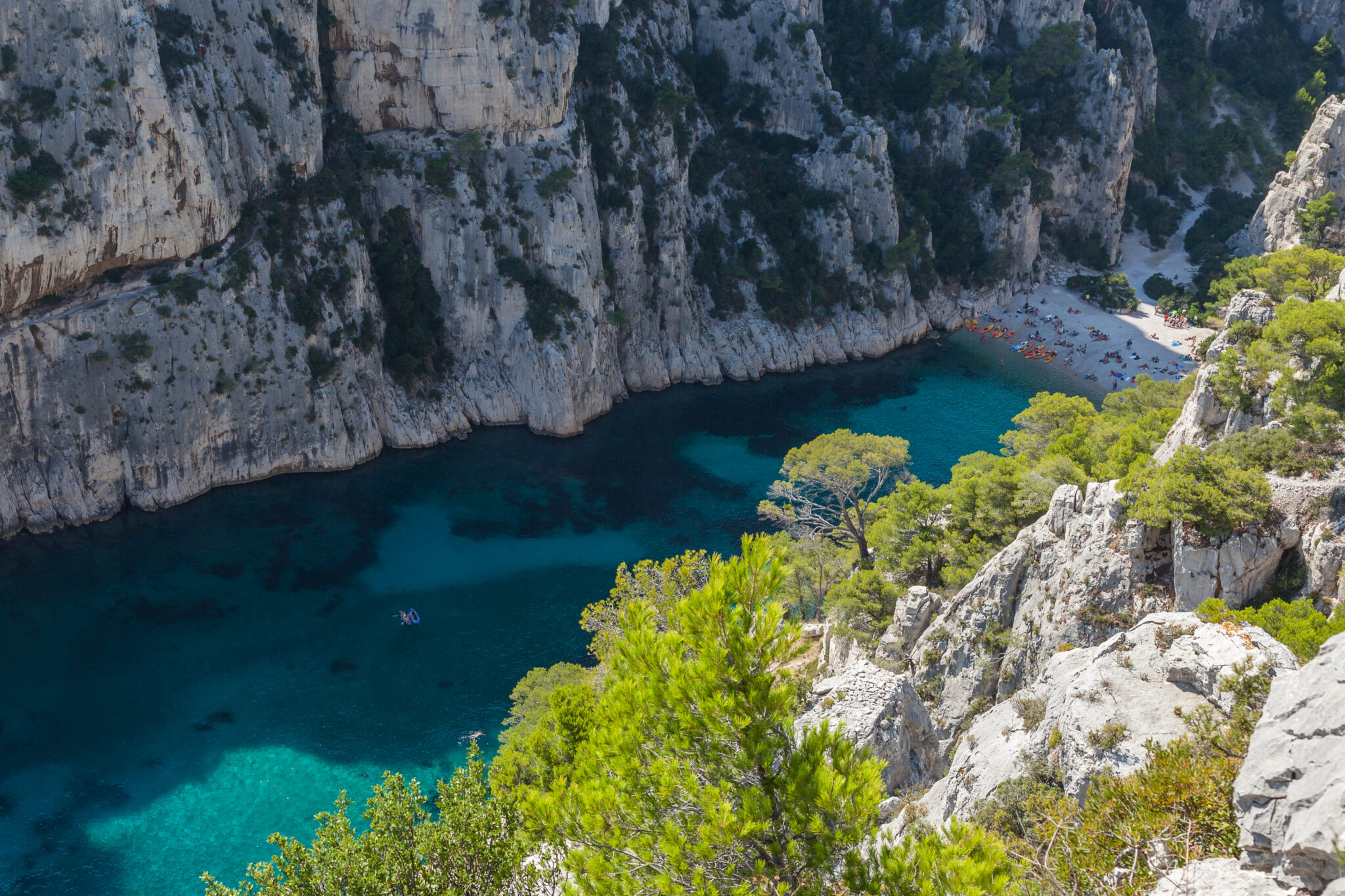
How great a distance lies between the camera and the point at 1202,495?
16219 millimetres

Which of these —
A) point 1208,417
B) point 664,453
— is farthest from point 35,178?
point 1208,417

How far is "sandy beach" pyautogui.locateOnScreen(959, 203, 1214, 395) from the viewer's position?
200 ft

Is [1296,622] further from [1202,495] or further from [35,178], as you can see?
[35,178]

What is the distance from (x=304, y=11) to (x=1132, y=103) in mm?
67216

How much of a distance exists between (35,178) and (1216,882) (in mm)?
44802

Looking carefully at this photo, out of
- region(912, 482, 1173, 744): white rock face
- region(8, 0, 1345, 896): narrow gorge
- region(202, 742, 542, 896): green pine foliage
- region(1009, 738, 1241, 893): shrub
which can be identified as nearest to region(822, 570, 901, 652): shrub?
region(8, 0, 1345, 896): narrow gorge

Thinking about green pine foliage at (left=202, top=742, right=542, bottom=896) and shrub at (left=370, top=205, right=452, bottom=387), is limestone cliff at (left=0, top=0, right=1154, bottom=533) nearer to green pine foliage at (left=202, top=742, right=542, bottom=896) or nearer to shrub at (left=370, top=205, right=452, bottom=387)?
shrub at (left=370, top=205, right=452, bottom=387)

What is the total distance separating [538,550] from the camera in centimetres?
4034

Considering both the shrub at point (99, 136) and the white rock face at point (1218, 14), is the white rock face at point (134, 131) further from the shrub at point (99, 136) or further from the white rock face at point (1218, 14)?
the white rock face at point (1218, 14)

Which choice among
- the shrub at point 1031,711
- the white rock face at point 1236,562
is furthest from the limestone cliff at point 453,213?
the shrub at point 1031,711

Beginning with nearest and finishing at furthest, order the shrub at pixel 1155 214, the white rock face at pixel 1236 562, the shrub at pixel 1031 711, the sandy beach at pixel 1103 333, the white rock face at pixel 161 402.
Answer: the shrub at pixel 1031 711 → the white rock face at pixel 1236 562 → the white rock face at pixel 161 402 → the sandy beach at pixel 1103 333 → the shrub at pixel 1155 214

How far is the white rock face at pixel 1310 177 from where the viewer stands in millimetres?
65250

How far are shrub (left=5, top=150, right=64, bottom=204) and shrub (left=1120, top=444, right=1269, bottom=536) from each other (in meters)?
42.1

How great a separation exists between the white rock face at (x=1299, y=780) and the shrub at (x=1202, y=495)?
831 centimetres
